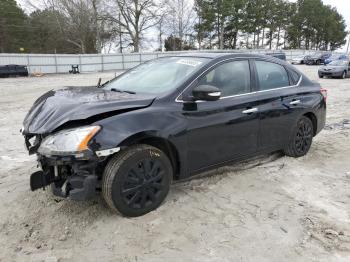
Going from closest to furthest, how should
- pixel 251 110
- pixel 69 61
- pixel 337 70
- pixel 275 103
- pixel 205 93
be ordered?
pixel 205 93 → pixel 251 110 → pixel 275 103 → pixel 337 70 → pixel 69 61

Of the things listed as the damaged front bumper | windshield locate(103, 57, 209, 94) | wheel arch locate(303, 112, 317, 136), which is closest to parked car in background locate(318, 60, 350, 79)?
wheel arch locate(303, 112, 317, 136)

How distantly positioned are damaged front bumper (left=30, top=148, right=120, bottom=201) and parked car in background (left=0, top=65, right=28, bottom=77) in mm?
27890

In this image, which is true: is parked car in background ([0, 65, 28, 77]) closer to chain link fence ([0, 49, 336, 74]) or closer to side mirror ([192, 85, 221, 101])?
chain link fence ([0, 49, 336, 74])

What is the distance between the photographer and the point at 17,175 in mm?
4836

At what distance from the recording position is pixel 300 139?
5414 millimetres

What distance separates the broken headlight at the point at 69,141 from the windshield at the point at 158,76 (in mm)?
1009

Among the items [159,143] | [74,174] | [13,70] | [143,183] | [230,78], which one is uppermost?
[13,70]

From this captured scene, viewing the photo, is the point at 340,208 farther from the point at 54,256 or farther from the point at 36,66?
the point at 36,66

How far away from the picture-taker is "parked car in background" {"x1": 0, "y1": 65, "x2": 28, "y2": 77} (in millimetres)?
28016

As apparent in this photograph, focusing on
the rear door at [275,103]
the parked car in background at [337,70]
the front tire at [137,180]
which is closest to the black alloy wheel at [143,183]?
the front tire at [137,180]

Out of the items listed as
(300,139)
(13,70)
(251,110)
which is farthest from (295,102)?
(13,70)

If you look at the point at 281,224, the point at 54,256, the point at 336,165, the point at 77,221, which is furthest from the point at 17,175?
the point at 336,165

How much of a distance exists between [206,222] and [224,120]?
1195mm

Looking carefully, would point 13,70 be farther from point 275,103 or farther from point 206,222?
point 206,222
